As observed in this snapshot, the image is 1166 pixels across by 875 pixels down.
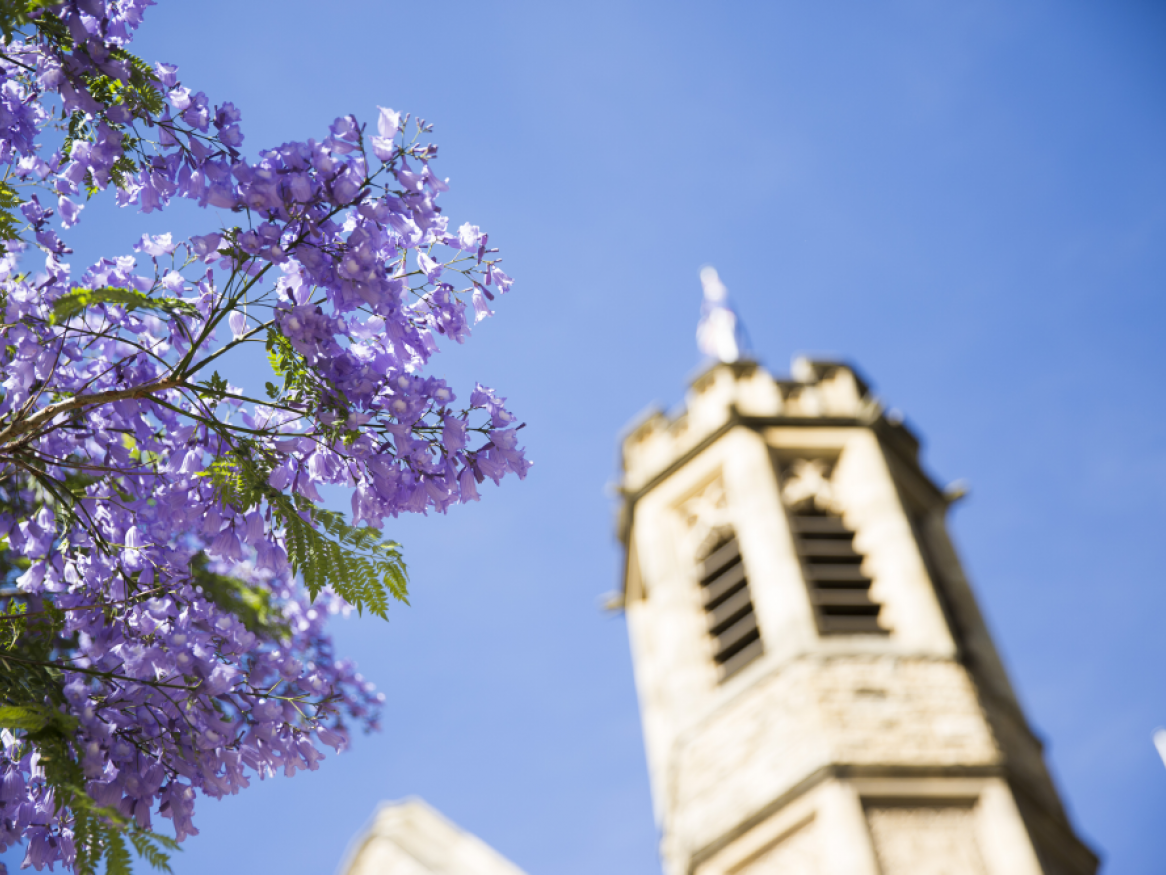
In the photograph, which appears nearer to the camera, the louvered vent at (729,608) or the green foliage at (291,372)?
the green foliage at (291,372)

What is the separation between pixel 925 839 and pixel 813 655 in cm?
212

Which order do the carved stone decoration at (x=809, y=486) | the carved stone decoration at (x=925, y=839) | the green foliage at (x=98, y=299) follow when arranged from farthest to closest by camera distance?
the carved stone decoration at (x=809, y=486) < the carved stone decoration at (x=925, y=839) < the green foliage at (x=98, y=299)

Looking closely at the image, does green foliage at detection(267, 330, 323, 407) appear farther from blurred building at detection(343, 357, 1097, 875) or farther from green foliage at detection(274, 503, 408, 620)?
blurred building at detection(343, 357, 1097, 875)

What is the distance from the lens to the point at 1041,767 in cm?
1254

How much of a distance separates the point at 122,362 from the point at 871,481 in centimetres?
1291

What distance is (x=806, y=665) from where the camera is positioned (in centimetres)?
1184

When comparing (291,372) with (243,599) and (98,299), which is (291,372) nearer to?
(98,299)

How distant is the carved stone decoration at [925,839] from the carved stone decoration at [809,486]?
4.88m

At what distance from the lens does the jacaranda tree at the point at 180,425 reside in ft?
9.30

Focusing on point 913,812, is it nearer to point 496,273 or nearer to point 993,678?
point 993,678

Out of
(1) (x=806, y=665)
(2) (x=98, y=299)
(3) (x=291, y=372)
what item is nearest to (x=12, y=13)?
(2) (x=98, y=299)

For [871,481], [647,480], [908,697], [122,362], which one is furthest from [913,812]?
[122,362]

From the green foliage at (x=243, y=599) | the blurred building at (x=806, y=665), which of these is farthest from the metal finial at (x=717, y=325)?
the green foliage at (x=243, y=599)

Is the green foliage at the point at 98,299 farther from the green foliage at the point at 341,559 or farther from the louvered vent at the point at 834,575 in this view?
the louvered vent at the point at 834,575
